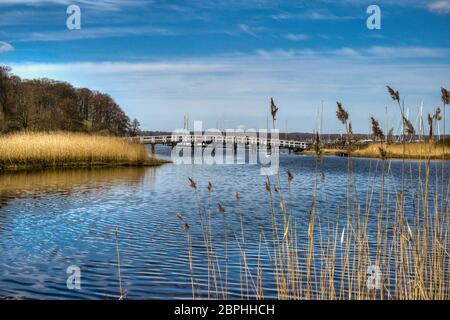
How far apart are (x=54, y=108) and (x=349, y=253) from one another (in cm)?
4557

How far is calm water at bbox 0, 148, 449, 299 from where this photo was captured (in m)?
5.85

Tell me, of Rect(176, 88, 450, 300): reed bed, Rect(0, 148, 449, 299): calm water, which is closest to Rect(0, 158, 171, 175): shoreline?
Rect(0, 148, 449, 299): calm water

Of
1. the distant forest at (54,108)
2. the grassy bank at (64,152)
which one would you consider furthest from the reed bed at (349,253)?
the distant forest at (54,108)

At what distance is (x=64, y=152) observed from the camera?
2405 cm

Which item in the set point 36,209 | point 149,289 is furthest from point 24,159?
point 149,289

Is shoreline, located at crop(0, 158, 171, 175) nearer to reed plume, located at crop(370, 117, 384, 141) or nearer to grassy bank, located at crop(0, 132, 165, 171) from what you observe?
grassy bank, located at crop(0, 132, 165, 171)

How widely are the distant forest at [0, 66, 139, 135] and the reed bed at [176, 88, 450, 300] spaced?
25068 millimetres

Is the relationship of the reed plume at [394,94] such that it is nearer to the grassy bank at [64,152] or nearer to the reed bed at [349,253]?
the reed bed at [349,253]

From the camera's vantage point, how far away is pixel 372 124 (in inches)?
179

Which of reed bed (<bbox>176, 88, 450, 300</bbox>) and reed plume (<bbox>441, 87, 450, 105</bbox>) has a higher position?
reed plume (<bbox>441, 87, 450, 105</bbox>)

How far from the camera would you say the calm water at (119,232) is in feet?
19.2

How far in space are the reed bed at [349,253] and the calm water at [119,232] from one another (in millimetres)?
178
